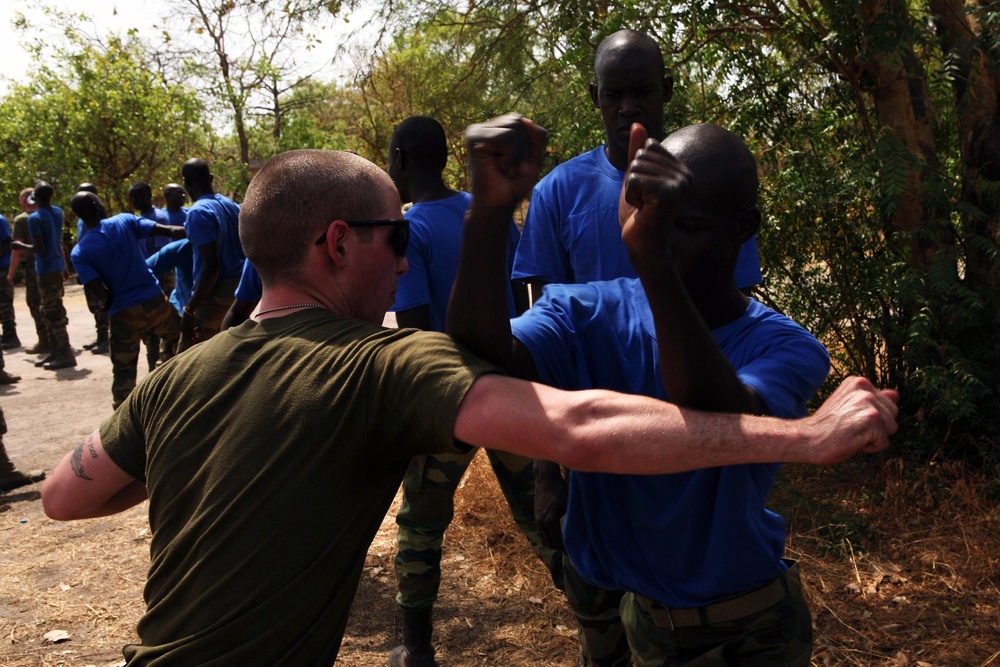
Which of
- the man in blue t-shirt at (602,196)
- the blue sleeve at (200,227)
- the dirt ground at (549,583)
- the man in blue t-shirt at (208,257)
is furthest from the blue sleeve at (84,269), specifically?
the man in blue t-shirt at (602,196)

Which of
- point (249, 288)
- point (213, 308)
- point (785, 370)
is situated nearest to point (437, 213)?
point (249, 288)

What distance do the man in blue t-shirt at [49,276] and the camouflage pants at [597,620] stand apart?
10.3 metres

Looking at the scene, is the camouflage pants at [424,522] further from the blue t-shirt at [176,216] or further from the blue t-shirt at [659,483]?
the blue t-shirt at [176,216]

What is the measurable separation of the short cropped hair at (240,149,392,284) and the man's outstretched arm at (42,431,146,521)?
51 centimetres

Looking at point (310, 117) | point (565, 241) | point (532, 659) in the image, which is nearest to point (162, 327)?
Answer: point (532, 659)

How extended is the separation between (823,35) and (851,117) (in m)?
0.50

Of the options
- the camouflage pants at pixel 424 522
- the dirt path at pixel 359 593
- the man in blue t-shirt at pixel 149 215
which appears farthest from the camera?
the man in blue t-shirt at pixel 149 215

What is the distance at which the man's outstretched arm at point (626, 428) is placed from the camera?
4.94 feet

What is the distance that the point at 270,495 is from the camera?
1.65 m

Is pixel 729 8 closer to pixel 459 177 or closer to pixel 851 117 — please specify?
pixel 851 117

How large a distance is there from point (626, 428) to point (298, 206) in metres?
0.80

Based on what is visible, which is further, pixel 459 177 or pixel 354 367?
pixel 459 177

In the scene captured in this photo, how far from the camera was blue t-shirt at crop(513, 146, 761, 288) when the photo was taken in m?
2.91

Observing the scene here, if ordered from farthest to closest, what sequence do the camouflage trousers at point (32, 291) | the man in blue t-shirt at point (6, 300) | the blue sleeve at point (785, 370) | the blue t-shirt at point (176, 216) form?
the camouflage trousers at point (32, 291), the man in blue t-shirt at point (6, 300), the blue t-shirt at point (176, 216), the blue sleeve at point (785, 370)
